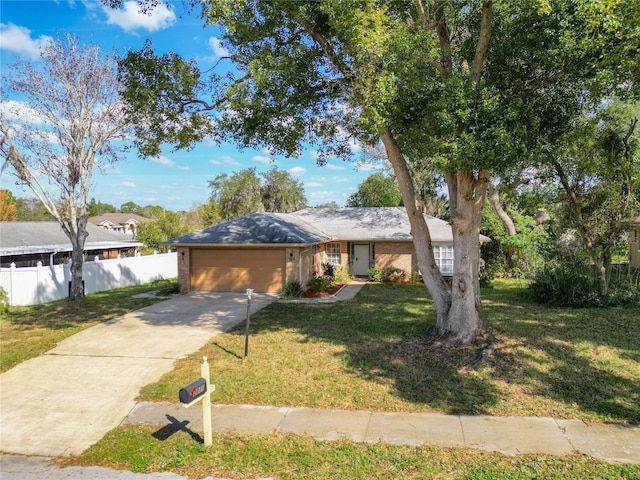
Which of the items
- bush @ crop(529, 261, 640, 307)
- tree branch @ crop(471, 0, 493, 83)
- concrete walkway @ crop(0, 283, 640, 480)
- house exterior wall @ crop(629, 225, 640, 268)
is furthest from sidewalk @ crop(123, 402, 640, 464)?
house exterior wall @ crop(629, 225, 640, 268)

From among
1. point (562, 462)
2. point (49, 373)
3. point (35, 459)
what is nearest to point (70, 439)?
point (35, 459)

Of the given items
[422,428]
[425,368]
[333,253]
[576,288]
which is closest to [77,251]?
[333,253]

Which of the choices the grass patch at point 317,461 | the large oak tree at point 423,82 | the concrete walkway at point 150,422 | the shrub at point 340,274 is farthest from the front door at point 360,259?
the grass patch at point 317,461

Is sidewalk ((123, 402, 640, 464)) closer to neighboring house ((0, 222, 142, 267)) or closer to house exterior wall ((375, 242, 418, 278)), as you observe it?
house exterior wall ((375, 242, 418, 278))

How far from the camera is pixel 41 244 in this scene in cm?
2502

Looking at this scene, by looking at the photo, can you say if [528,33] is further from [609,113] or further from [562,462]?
[562,462]

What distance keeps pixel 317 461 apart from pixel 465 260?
5373mm

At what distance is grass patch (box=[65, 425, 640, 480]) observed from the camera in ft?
15.6

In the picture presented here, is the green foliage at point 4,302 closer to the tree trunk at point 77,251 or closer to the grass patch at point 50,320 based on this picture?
the grass patch at point 50,320

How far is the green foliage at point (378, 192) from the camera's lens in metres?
34.1

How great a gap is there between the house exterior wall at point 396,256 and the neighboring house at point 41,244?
14.3 m

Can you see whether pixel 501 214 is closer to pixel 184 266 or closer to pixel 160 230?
pixel 184 266

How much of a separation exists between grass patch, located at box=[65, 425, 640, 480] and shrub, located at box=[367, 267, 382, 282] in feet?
53.9

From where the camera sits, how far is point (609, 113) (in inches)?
449
